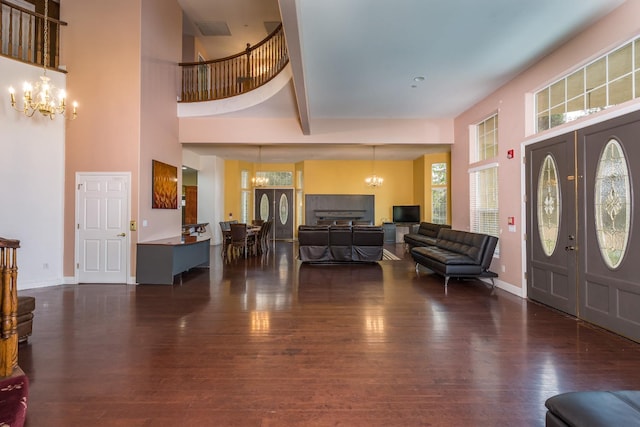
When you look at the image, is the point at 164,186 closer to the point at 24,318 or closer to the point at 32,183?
the point at 32,183

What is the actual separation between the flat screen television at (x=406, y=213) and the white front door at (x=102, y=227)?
29.5 feet

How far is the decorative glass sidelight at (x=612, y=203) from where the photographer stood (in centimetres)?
320

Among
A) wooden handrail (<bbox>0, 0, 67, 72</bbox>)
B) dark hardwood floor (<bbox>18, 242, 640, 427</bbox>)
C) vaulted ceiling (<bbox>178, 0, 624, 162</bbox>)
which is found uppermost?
wooden handrail (<bbox>0, 0, 67, 72</bbox>)

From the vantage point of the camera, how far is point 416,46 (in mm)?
4078

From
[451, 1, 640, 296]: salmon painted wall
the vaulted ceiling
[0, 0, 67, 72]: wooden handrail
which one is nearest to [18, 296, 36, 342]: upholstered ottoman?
the vaulted ceiling

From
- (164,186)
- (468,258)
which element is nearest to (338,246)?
(468,258)

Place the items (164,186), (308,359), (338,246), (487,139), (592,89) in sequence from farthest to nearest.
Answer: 1. (338,246)
2. (164,186)
3. (487,139)
4. (592,89)
5. (308,359)

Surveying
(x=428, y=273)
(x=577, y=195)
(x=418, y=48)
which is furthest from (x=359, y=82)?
(x=428, y=273)

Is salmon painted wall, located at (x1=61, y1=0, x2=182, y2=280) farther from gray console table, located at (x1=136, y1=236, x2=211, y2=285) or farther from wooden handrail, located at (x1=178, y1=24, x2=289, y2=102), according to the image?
wooden handrail, located at (x1=178, y1=24, x2=289, y2=102)

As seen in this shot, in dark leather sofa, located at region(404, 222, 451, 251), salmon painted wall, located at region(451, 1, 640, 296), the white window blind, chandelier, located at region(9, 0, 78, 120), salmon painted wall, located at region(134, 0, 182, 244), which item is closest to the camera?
salmon painted wall, located at region(451, 1, 640, 296)

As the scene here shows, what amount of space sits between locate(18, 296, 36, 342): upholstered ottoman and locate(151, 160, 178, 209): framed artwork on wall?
3.10 metres

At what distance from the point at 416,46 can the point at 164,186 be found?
17.5 ft

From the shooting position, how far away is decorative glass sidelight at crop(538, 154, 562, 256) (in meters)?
4.15

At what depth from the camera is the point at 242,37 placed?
863 centimetres
